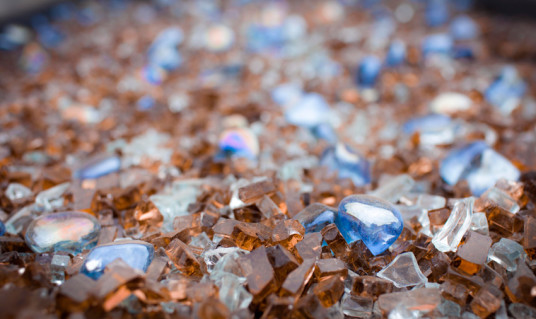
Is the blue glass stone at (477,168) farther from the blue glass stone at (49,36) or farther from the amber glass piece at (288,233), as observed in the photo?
the blue glass stone at (49,36)

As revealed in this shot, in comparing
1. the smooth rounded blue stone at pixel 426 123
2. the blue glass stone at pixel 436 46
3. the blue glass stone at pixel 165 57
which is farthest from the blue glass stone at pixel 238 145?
the blue glass stone at pixel 436 46

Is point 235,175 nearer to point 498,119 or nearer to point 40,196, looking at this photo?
point 40,196

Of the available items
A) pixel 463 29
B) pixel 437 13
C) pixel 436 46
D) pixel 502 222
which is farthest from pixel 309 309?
pixel 437 13

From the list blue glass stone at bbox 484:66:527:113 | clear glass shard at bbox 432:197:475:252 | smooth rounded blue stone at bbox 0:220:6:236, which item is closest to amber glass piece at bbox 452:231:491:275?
clear glass shard at bbox 432:197:475:252

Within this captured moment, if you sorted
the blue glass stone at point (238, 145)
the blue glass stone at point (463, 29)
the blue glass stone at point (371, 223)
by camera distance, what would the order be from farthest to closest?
the blue glass stone at point (463, 29), the blue glass stone at point (238, 145), the blue glass stone at point (371, 223)

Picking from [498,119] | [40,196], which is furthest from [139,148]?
[498,119]

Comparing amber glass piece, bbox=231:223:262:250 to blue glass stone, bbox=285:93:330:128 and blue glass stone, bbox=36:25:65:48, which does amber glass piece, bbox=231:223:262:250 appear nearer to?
blue glass stone, bbox=285:93:330:128

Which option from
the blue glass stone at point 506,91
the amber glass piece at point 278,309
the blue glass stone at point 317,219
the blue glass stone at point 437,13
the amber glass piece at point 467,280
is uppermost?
the blue glass stone at point 437,13
